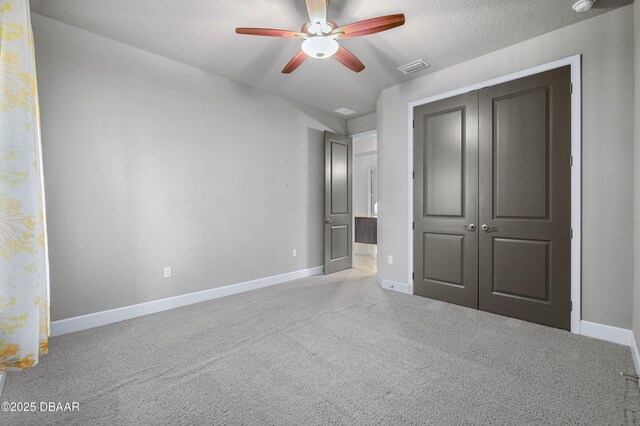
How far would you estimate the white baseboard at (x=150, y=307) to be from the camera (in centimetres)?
266

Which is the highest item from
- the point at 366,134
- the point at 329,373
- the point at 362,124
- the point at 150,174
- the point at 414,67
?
the point at 414,67

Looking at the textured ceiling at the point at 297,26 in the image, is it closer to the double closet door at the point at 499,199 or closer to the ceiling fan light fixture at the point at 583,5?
the ceiling fan light fixture at the point at 583,5

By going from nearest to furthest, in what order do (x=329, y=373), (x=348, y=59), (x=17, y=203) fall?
(x=17, y=203) → (x=329, y=373) → (x=348, y=59)

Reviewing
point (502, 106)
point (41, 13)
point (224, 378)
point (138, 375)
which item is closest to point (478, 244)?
point (502, 106)

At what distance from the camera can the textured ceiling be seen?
2.41 metres

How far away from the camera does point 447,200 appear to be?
3506mm

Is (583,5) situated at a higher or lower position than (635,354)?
higher

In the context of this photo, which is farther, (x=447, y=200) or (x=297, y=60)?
(x=447, y=200)

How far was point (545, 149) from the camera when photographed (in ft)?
9.22

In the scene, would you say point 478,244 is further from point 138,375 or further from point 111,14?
point 111,14

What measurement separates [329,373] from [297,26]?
284 cm

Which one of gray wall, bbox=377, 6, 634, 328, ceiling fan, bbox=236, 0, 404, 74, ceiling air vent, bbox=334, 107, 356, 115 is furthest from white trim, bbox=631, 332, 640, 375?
ceiling air vent, bbox=334, 107, 356, 115

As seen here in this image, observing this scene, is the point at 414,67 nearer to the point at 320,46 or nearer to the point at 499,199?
the point at 320,46

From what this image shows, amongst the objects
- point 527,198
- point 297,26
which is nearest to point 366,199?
point 527,198
